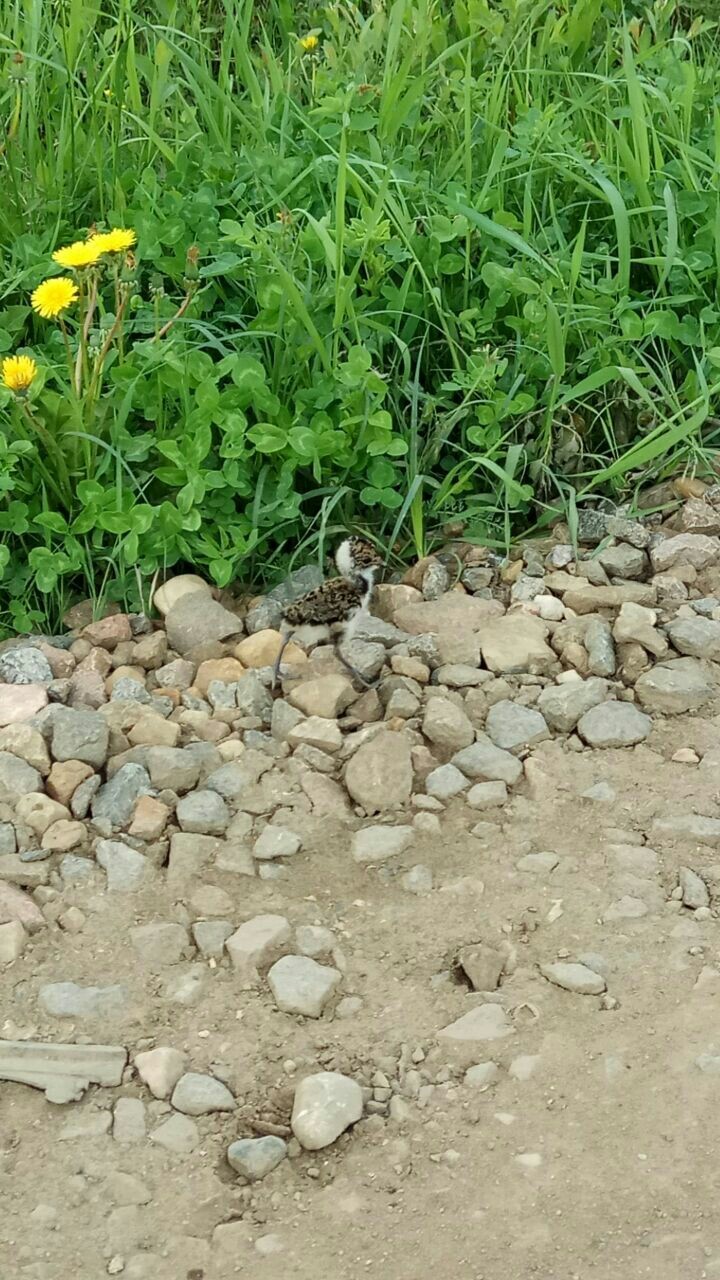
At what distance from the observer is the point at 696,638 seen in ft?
11.5

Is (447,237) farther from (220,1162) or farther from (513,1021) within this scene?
(220,1162)

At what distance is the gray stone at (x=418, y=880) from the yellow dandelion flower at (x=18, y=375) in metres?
1.56

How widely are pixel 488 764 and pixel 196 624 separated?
906 mm

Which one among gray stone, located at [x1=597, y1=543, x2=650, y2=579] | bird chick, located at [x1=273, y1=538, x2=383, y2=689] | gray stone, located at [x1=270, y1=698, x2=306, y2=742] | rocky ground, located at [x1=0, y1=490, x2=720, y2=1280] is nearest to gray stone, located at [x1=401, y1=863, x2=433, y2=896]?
rocky ground, located at [x1=0, y1=490, x2=720, y2=1280]

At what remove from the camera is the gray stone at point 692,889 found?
9.18ft

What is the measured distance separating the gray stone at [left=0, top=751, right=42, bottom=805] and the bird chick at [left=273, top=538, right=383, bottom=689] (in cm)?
65

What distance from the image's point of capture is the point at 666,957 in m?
2.68

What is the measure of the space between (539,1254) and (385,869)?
0.96 m

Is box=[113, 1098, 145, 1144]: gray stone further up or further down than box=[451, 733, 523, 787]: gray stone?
further up

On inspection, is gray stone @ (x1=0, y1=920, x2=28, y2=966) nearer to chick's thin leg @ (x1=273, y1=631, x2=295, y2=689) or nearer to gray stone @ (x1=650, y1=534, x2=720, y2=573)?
chick's thin leg @ (x1=273, y1=631, x2=295, y2=689)

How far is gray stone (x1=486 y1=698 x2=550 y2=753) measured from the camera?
128 inches

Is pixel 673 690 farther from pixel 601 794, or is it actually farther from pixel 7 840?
pixel 7 840

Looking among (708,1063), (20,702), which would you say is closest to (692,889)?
(708,1063)

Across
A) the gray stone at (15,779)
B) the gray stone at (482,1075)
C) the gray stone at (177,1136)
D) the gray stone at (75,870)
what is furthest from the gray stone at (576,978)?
the gray stone at (15,779)
